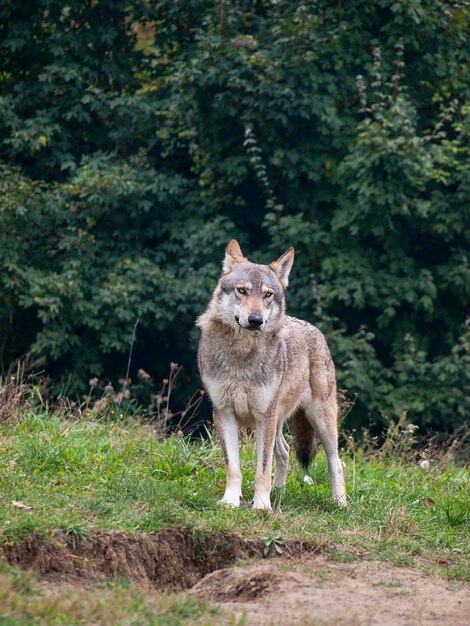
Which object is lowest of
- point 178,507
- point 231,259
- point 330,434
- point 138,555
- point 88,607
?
point 138,555

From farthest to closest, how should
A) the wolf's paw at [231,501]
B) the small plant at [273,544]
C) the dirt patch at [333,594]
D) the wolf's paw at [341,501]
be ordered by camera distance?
the wolf's paw at [341,501]
the wolf's paw at [231,501]
the small plant at [273,544]
the dirt patch at [333,594]

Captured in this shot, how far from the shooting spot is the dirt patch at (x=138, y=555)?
620cm

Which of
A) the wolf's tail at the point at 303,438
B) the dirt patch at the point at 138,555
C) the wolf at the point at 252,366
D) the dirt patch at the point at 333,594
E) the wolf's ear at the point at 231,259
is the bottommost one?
the dirt patch at the point at 138,555

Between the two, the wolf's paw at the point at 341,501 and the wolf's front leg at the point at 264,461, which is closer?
the wolf's front leg at the point at 264,461

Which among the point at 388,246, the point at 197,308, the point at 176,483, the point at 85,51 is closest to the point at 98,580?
the point at 176,483

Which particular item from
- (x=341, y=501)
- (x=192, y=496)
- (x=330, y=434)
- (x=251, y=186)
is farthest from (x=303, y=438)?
(x=251, y=186)

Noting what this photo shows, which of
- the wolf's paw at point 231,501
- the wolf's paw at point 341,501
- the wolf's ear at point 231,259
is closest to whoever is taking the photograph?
the wolf's paw at point 231,501

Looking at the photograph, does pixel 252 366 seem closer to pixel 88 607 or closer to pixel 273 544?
pixel 273 544

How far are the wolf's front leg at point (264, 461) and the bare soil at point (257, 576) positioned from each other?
0.79m

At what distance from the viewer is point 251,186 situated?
59.3 ft

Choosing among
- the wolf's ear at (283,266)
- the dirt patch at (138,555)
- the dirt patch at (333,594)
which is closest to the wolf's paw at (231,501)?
the dirt patch at (138,555)

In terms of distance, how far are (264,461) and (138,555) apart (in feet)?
5.10

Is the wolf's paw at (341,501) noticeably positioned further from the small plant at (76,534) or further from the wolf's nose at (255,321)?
the small plant at (76,534)

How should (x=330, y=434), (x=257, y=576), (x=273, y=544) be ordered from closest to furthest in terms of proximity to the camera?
1. (x=257, y=576)
2. (x=273, y=544)
3. (x=330, y=434)
